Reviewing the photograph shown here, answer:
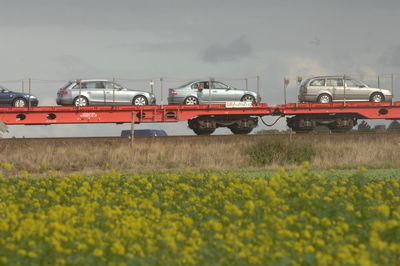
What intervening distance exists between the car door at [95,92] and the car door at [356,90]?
1031 cm

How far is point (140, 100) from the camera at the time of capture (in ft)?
87.6

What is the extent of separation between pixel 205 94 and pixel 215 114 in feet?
3.37

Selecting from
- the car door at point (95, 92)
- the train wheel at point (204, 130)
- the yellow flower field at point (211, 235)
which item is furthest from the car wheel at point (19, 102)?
the yellow flower field at point (211, 235)

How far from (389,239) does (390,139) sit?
667 inches

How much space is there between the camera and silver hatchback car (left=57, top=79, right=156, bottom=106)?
2602cm

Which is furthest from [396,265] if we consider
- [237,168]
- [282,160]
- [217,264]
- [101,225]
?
[282,160]

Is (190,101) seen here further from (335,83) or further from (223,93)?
(335,83)

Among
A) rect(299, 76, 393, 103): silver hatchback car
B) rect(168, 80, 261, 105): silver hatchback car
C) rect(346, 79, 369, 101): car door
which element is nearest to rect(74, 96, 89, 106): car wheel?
rect(168, 80, 261, 105): silver hatchback car

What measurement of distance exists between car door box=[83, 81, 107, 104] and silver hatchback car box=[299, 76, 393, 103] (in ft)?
27.9

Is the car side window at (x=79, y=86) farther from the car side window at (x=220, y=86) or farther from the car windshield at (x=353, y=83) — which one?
the car windshield at (x=353, y=83)

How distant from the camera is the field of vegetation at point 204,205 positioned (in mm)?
6445

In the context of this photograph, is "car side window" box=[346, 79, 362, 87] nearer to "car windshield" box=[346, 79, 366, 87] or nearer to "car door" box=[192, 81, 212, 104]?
"car windshield" box=[346, 79, 366, 87]

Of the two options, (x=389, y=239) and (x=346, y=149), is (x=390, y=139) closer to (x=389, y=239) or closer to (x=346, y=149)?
(x=346, y=149)

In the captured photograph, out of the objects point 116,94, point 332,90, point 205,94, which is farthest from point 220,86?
point 332,90
